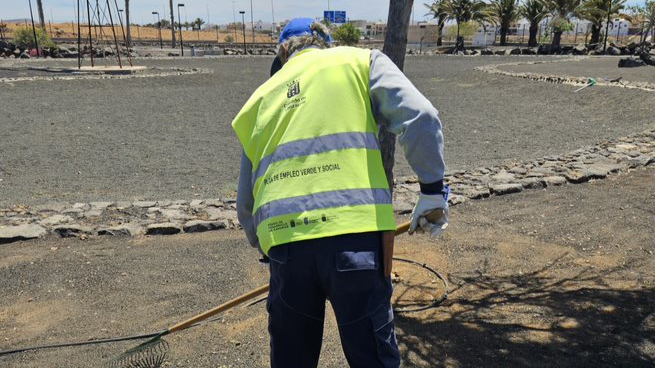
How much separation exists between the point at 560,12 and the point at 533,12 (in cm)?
411

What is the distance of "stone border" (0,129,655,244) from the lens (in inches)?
206

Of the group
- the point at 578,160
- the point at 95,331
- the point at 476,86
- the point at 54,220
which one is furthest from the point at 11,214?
the point at 476,86

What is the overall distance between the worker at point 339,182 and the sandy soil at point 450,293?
49.0 inches

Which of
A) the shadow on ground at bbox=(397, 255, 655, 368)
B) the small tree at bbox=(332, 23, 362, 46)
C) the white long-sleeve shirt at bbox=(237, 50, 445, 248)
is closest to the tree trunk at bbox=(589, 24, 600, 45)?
the small tree at bbox=(332, 23, 362, 46)

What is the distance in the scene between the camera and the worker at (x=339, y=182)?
189 cm

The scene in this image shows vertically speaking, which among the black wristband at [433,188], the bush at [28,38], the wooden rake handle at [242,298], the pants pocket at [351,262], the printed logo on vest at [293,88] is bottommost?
the wooden rake handle at [242,298]

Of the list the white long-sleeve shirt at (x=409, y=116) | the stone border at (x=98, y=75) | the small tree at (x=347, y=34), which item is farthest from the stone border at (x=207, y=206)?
the small tree at (x=347, y=34)

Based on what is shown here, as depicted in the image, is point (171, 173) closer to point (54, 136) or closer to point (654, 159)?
point (54, 136)

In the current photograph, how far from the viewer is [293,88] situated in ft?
6.59

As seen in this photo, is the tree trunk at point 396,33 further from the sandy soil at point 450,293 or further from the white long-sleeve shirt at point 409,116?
the white long-sleeve shirt at point 409,116

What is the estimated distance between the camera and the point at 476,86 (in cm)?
1964

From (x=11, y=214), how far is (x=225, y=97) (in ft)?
37.7

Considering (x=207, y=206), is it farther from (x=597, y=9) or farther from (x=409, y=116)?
(x=597, y=9)

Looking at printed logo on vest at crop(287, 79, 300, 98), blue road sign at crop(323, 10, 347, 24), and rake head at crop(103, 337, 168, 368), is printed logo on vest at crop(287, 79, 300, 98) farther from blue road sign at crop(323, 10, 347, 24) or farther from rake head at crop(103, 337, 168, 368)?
blue road sign at crop(323, 10, 347, 24)
